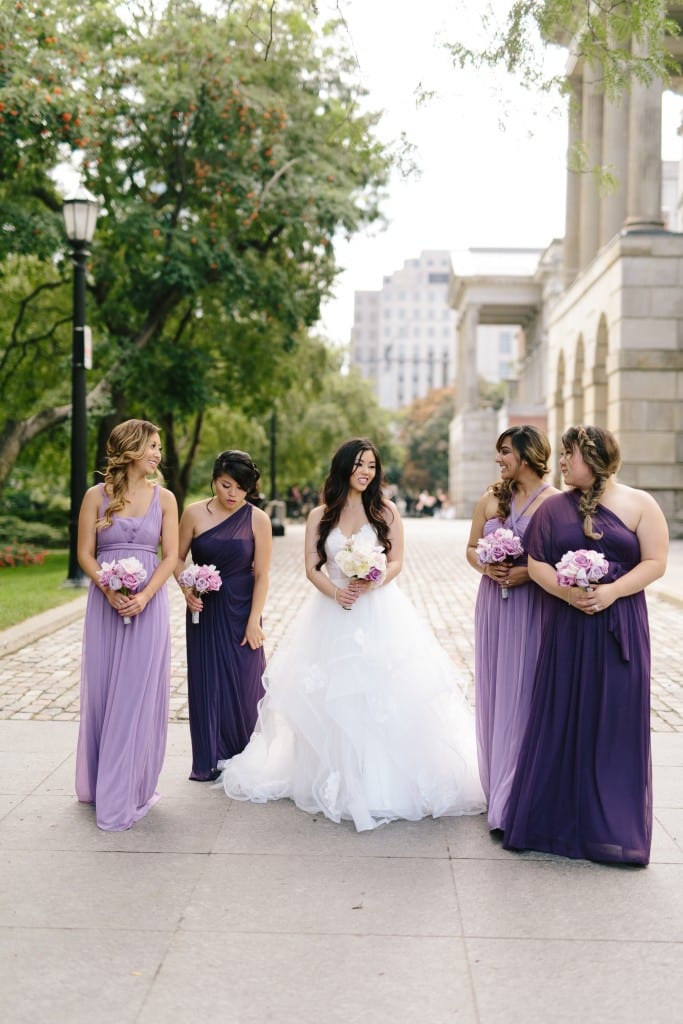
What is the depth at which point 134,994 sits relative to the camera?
3604 mm

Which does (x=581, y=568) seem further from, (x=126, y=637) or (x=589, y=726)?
(x=126, y=637)

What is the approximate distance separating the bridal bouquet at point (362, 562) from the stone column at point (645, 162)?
24.6 m

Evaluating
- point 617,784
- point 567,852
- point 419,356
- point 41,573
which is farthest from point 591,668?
point 419,356

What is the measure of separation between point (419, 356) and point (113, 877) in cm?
19765

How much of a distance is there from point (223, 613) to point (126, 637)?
79 centimetres

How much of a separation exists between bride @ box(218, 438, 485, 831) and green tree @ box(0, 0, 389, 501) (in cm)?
1346

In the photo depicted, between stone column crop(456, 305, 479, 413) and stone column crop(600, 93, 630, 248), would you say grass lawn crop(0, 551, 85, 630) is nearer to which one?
stone column crop(600, 93, 630, 248)

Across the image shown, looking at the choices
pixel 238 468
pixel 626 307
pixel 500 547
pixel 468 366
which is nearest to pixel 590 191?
pixel 626 307

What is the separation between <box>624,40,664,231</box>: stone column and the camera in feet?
91.7

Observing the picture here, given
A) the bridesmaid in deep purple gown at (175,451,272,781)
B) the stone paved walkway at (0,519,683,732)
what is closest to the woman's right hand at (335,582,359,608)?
the bridesmaid in deep purple gown at (175,451,272,781)

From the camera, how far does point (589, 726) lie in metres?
4.96

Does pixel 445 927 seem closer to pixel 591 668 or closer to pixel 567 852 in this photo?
pixel 567 852

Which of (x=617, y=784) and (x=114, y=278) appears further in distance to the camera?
(x=114, y=278)

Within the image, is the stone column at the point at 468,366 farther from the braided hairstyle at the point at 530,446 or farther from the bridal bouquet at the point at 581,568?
the bridal bouquet at the point at 581,568
